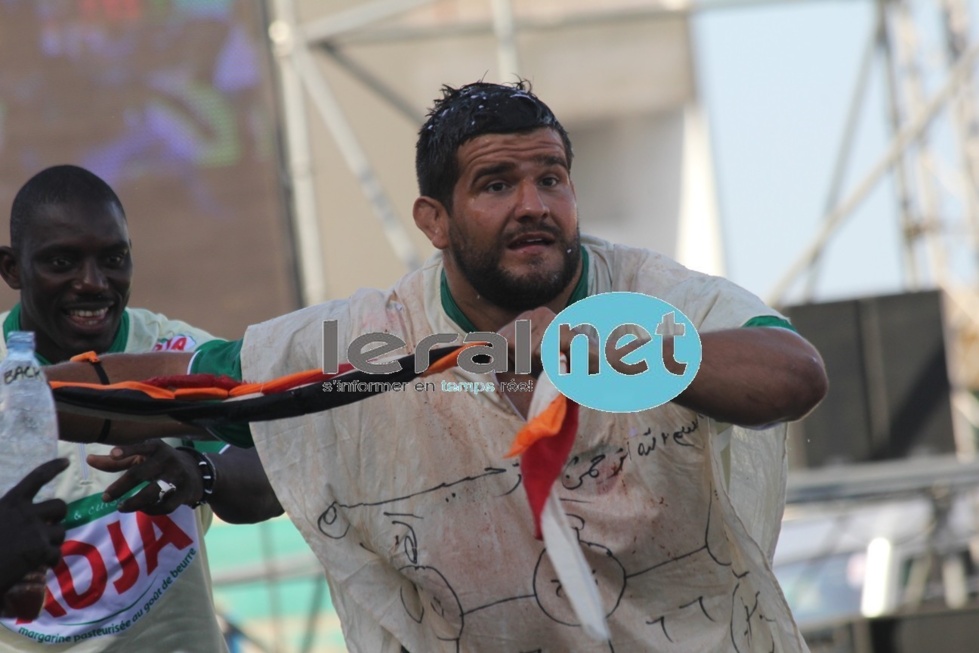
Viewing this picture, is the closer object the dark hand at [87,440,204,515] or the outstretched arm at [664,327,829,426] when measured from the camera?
the outstretched arm at [664,327,829,426]

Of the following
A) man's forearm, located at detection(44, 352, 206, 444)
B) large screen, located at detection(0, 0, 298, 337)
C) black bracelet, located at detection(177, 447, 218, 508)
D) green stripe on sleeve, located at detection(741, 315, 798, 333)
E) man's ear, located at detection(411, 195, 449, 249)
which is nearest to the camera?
green stripe on sleeve, located at detection(741, 315, 798, 333)

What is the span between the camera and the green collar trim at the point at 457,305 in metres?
2.72

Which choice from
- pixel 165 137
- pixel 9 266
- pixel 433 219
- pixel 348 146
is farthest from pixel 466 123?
pixel 348 146

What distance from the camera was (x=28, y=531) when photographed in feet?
8.07

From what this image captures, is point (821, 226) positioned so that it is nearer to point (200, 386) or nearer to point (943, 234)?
point (943, 234)

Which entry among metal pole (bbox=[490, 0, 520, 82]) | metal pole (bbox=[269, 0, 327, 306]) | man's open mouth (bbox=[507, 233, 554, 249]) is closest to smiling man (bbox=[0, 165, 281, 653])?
man's open mouth (bbox=[507, 233, 554, 249])

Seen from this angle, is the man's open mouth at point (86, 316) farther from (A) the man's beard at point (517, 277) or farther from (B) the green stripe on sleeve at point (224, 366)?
(A) the man's beard at point (517, 277)

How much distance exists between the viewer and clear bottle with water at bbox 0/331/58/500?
2.59m

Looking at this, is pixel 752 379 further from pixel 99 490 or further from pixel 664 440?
pixel 99 490

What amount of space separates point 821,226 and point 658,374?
5755mm

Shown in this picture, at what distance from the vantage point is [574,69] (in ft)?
24.3

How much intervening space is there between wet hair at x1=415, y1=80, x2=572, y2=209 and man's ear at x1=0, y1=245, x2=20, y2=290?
1.05 metres

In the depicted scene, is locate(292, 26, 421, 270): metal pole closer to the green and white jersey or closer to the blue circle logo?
the green and white jersey

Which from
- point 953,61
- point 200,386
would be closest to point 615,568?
point 200,386
